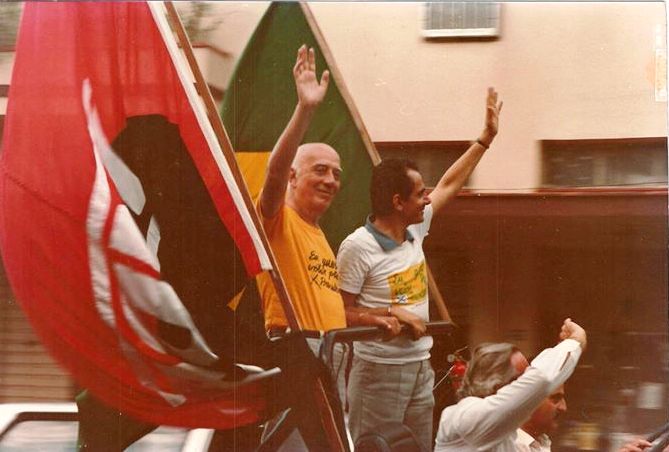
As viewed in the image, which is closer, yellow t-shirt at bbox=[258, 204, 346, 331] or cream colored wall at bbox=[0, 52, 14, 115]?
A: yellow t-shirt at bbox=[258, 204, 346, 331]

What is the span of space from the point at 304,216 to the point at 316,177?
0.16 m

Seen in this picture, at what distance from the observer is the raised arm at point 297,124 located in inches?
132

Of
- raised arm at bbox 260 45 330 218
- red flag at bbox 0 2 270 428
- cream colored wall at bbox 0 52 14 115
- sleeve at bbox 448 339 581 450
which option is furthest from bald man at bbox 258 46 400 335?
cream colored wall at bbox 0 52 14 115

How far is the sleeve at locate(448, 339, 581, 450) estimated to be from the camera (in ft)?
10.9

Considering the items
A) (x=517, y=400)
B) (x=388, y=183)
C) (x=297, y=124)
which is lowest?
(x=517, y=400)

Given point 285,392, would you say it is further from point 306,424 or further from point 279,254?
point 279,254

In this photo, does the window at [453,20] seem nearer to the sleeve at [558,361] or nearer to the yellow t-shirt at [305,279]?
the yellow t-shirt at [305,279]

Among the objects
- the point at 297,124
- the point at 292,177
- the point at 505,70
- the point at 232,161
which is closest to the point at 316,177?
the point at 292,177

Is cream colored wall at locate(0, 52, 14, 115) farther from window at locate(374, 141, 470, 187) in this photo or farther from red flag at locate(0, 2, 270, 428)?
window at locate(374, 141, 470, 187)

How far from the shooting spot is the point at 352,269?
3.38m

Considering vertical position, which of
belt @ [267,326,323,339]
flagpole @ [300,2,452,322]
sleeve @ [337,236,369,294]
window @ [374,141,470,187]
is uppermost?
flagpole @ [300,2,452,322]

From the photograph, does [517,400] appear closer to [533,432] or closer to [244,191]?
[533,432]

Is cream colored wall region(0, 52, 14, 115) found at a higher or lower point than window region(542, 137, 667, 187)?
higher

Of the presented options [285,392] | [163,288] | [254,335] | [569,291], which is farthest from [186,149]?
[569,291]
